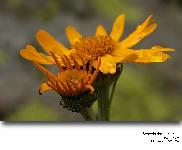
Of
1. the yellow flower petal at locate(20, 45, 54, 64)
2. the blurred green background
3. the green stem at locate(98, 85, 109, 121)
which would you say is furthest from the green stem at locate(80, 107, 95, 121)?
the blurred green background

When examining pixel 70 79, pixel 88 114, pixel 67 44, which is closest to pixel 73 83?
pixel 70 79

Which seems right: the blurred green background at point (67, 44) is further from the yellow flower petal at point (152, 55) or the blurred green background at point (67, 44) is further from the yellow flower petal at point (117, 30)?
the yellow flower petal at point (152, 55)

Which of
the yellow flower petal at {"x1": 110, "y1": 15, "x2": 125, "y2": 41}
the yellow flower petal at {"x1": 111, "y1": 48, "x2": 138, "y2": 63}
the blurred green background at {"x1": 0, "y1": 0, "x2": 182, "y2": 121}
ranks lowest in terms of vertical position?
the blurred green background at {"x1": 0, "y1": 0, "x2": 182, "y2": 121}

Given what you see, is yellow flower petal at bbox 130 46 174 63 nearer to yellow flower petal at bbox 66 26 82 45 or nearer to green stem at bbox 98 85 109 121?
green stem at bbox 98 85 109 121

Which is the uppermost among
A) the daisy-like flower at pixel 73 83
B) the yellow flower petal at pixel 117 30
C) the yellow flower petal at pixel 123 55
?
the yellow flower petal at pixel 117 30

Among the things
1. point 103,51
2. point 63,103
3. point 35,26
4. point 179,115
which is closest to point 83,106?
point 63,103

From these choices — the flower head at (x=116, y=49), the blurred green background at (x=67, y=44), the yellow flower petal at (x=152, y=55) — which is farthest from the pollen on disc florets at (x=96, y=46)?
the blurred green background at (x=67, y=44)
